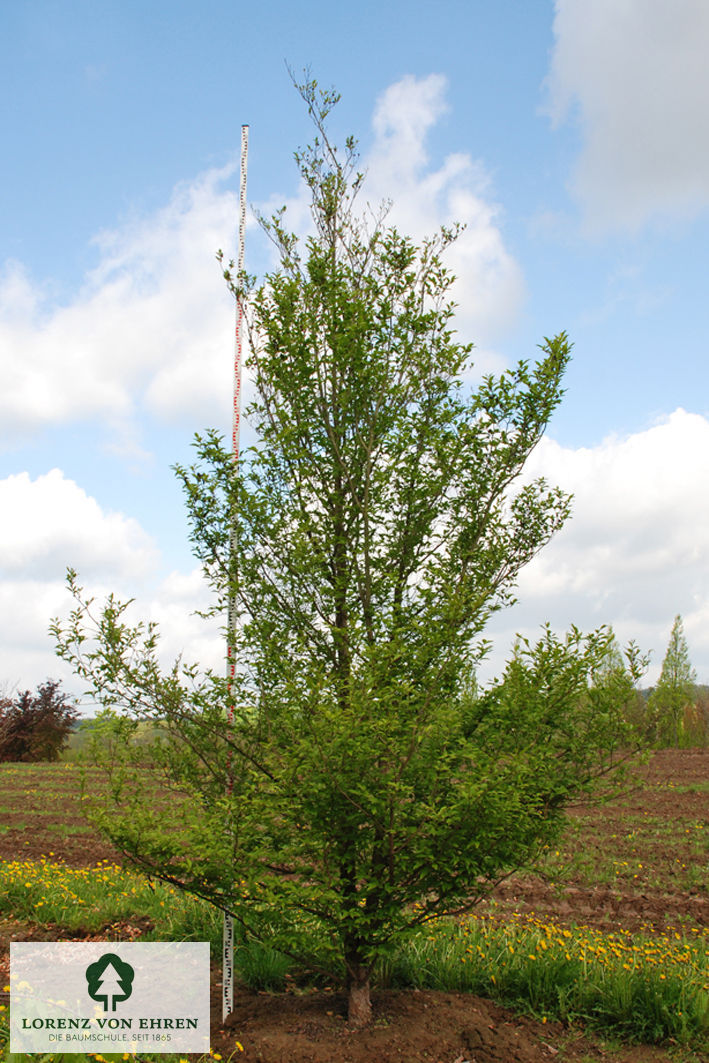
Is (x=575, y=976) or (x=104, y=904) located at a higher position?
(x=575, y=976)

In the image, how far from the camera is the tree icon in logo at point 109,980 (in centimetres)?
527

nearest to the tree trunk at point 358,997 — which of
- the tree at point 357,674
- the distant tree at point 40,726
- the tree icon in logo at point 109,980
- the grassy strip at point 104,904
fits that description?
the tree at point 357,674

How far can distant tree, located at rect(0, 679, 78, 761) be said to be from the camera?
3519cm

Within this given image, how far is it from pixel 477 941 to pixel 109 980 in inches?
116

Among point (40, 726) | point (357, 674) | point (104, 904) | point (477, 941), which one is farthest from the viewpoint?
point (40, 726)

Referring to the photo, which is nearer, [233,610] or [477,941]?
[233,610]

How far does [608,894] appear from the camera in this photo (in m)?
9.32

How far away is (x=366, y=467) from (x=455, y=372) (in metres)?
0.96

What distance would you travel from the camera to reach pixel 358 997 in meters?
4.75

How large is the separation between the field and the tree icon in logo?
2.57 ft

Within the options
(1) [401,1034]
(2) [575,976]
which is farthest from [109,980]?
(2) [575,976]

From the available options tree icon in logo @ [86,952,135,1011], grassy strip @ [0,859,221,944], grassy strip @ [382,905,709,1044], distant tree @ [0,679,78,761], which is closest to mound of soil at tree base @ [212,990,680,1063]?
grassy strip @ [382,905,709,1044]

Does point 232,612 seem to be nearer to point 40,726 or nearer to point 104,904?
point 104,904

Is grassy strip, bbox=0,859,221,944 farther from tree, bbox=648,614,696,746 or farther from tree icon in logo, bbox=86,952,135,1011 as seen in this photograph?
tree, bbox=648,614,696,746
